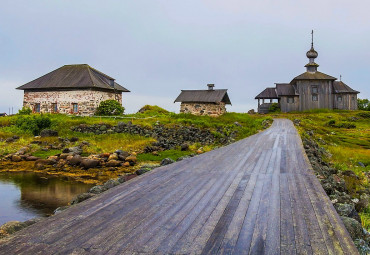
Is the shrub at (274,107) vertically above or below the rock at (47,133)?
above

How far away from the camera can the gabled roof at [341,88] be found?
170ft

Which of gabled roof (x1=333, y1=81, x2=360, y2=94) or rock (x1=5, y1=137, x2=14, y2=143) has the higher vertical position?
gabled roof (x1=333, y1=81, x2=360, y2=94)

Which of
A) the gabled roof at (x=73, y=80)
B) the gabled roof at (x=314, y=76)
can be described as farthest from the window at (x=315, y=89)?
the gabled roof at (x=73, y=80)

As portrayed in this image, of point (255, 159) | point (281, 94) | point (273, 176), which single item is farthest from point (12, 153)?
point (281, 94)

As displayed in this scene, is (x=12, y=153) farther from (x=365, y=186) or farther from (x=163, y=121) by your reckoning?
(x=365, y=186)

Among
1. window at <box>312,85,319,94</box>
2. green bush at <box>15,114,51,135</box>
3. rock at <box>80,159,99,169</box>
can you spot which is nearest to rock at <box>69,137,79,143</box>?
green bush at <box>15,114,51,135</box>

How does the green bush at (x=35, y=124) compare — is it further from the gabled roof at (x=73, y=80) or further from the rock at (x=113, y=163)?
the rock at (x=113, y=163)

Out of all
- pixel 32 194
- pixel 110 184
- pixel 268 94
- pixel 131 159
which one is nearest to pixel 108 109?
pixel 131 159

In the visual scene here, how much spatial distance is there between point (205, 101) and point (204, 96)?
93cm

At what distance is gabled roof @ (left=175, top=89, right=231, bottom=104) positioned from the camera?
40125 mm

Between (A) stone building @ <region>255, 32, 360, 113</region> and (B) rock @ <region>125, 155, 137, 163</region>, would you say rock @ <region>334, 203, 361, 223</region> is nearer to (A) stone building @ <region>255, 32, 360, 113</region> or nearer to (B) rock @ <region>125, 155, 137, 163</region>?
Answer: (B) rock @ <region>125, 155, 137, 163</region>

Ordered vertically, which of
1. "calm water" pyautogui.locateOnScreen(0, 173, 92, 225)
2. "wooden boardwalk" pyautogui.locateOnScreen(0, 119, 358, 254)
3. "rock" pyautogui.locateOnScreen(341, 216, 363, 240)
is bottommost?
"calm water" pyautogui.locateOnScreen(0, 173, 92, 225)

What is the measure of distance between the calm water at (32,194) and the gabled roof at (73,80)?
68.2ft

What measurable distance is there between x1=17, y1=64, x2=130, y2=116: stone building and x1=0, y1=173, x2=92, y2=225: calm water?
19952 mm
